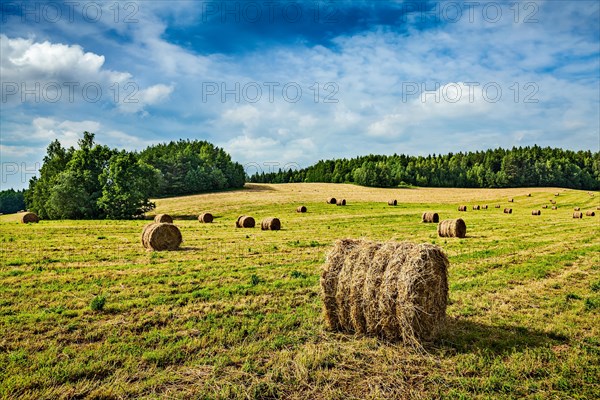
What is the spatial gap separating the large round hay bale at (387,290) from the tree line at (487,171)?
108m

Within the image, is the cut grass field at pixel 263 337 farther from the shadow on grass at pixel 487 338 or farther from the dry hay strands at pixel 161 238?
the dry hay strands at pixel 161 238

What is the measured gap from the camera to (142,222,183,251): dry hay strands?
66.6 feet

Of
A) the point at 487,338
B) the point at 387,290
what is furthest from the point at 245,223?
the point at 487,338

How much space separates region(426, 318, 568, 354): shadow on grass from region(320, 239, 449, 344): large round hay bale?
1.13ft

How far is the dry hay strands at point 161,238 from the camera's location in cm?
2031

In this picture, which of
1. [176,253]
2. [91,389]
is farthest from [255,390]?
[176,253]

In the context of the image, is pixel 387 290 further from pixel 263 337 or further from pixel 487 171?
pixel 487 171

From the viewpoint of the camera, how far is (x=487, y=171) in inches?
4887

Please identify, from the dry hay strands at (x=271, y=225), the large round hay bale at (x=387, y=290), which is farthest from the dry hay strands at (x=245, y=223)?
the large round hay bale at (x=387, y=290)

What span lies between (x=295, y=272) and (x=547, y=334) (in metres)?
7.70

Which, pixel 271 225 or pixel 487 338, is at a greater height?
pixel 271 225

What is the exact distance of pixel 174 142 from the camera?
13275cm

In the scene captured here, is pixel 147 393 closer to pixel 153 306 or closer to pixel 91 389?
pixel 91 389

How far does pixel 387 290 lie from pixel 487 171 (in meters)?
130
